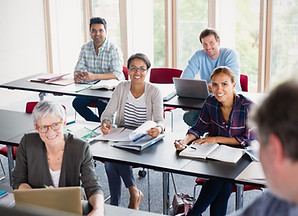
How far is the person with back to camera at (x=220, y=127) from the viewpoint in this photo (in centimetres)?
329

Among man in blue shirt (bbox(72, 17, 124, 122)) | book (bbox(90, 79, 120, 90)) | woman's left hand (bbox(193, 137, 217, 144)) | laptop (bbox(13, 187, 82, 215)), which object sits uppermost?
man in blue shirt (bbox(72, 17, 124, 122))

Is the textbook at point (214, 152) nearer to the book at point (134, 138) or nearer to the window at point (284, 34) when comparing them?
the book at point (134, 138)

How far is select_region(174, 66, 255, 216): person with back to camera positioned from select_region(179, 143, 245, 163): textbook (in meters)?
0.07

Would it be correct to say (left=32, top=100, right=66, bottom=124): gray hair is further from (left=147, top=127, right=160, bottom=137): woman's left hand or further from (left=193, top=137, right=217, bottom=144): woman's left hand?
(left=193, top=137, right=217, bottom=144): woman's left hand

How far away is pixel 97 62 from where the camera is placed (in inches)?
221

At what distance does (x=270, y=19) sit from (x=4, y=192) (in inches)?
190

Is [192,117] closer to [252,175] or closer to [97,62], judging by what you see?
[97,62]

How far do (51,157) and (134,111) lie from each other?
1.40 meters

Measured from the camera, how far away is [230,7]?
6809 mm

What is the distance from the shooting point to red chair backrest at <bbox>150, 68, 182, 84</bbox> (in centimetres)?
551

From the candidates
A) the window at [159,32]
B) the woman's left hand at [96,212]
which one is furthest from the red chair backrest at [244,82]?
the woman's left hand at [96,212]

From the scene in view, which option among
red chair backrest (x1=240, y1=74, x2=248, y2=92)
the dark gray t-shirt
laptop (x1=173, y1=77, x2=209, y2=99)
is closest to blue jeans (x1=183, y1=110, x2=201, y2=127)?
laptop (x1=173, y1=77, x2=209, y2=99)

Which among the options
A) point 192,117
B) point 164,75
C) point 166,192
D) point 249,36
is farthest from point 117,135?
point 249,36

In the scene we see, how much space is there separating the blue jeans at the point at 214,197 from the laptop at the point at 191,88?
4.67 feet
